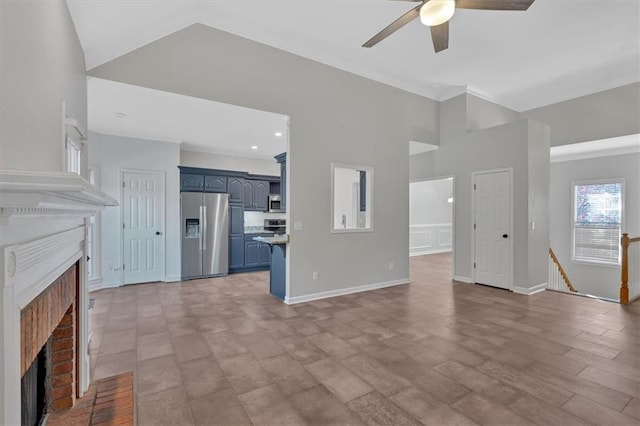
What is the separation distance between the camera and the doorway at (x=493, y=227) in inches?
207

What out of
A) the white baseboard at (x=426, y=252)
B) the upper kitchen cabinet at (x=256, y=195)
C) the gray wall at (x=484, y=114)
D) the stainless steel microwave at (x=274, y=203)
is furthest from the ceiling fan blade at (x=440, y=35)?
the white baseboard at (x=426, y=252)

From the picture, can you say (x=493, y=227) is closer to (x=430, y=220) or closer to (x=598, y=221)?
(x=598, y=221)

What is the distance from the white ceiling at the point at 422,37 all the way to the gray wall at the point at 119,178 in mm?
2643

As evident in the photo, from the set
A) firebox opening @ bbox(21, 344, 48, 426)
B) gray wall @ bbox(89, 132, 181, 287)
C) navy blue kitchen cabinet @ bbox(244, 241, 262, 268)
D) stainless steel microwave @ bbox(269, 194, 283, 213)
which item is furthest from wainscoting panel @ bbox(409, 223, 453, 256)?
firebox opening @ bbox(21, 344, 48, 426)

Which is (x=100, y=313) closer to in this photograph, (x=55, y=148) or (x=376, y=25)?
(x=55, y=148)

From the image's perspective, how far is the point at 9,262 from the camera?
933mm

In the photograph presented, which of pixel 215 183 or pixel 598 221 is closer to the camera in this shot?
pixel 215 183

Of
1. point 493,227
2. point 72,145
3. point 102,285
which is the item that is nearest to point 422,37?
point 493,227

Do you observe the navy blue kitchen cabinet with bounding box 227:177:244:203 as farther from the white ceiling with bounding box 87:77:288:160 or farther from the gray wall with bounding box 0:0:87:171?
the gray wall with bounding box 0:0:87:171

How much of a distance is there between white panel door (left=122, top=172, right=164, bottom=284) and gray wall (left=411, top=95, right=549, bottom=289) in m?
5.88

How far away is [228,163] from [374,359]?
6.05 metres

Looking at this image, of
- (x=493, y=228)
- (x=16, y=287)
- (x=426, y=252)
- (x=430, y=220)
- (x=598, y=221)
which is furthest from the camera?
(x=430, y=220)

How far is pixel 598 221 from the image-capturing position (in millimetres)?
7324

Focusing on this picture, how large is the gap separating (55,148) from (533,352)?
14.8ft
